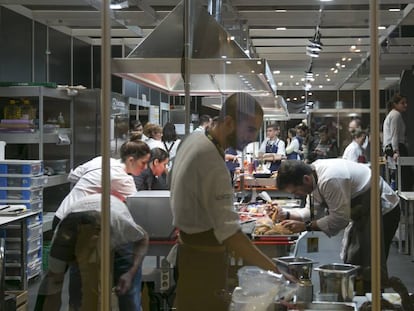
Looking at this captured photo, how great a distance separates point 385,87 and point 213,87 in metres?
0.92

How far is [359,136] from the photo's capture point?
312 centimetres

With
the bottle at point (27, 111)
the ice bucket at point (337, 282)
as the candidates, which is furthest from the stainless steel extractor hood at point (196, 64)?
the bottle at point (27, 111)

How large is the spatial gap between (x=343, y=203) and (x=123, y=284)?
127cm

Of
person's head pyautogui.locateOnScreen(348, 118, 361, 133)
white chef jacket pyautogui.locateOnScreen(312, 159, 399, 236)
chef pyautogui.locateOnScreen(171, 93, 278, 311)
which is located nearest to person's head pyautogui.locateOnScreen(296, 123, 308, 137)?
white chef jacket pyautogui.locateOnScreen(312, 159, 399, 236)

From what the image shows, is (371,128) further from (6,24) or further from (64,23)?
(6,24)

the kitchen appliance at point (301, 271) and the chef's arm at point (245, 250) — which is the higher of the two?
the chef's arm at point (245, 250)

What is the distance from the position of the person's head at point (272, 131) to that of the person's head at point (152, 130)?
0.64 meters

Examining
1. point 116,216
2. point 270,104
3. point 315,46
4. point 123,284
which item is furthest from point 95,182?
point 315,46

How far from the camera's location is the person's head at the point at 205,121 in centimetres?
320

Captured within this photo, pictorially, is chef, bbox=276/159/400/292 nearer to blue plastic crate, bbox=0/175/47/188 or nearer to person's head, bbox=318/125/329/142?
person's head, bbox=318/125/329/142

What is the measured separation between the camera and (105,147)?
305 cm

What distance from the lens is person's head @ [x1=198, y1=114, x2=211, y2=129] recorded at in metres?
3.20

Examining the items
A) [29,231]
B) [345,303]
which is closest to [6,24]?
[29,231]

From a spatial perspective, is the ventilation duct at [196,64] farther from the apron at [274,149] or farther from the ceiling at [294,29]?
the apron at [274,149]
